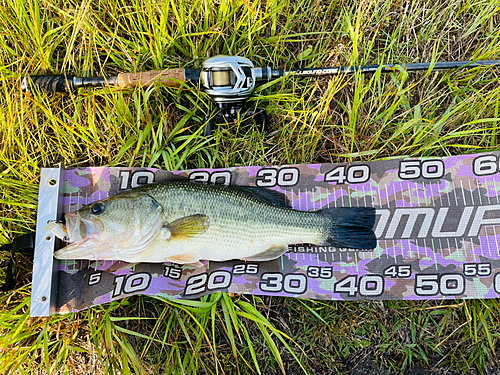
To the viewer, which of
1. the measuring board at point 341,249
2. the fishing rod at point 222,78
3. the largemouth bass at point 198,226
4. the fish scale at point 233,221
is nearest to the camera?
the largemouth bass at point 198,226

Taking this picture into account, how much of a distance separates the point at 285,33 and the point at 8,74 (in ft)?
9.07

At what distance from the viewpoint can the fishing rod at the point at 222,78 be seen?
8.43ft

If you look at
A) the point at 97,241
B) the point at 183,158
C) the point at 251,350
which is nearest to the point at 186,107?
the point at 183,158

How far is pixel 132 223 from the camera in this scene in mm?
2361

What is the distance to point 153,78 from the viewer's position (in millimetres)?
2748

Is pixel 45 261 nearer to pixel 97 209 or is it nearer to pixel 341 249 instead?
pixel 97 209

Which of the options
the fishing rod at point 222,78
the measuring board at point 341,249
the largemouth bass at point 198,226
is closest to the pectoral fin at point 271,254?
the largemouth bass at point 198,226

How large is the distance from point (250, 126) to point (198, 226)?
1.16m

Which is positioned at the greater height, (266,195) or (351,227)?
(266,195)

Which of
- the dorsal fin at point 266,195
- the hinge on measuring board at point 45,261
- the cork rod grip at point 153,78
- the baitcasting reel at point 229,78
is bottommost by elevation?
the hinge on measuring board at point 45,261

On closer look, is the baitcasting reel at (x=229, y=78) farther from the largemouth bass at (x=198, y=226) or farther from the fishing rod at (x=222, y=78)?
the largemouth bass at (x=198, y=226)

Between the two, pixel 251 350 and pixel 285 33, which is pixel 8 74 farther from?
pixel 251 350

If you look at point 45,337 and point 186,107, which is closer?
point 45,337

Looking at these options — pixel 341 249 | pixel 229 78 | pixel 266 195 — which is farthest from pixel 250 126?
pixel 341 249
